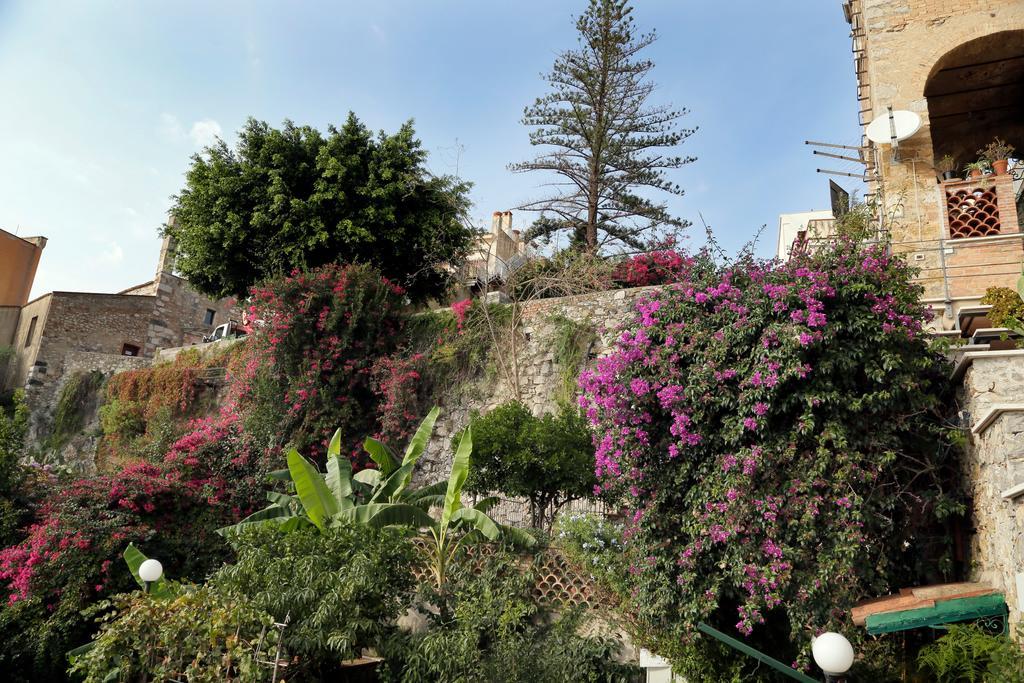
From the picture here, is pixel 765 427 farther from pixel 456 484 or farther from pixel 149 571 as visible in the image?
pixel 149 571

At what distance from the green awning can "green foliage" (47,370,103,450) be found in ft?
67.9

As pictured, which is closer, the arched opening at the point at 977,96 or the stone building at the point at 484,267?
the arched opening at the point at 977,96

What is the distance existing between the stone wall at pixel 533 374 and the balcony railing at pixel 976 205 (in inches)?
184

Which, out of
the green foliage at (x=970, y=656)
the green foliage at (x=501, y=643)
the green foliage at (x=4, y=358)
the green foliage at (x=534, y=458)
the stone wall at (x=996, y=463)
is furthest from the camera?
the green foliage at (x=4, y=358)

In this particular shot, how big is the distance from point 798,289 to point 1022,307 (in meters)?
2.70

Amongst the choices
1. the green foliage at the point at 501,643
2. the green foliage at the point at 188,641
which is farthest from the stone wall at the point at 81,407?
the green foliage at the point at 501,643

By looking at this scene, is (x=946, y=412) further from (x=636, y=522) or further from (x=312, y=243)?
(x=312, y=243)

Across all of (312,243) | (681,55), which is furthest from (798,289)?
(312,243)

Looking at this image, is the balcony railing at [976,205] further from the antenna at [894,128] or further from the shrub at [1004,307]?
the shrub at [1004,307]

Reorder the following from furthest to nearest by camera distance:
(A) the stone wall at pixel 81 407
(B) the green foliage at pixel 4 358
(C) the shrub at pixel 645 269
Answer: (B) the green foliage at pixel 4 358 → (A) the stone wall at pixel 81 407 → (C) the shrub at pixel 645 269

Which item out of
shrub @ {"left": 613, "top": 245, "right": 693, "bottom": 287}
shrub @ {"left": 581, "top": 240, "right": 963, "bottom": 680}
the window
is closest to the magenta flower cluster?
shrub @ {"left": 581, "top": 240, "right": 963, "bottom": 680}

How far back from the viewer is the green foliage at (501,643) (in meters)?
7.24

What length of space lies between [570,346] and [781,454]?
6.29 m

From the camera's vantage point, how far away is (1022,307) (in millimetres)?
Result: 7645
